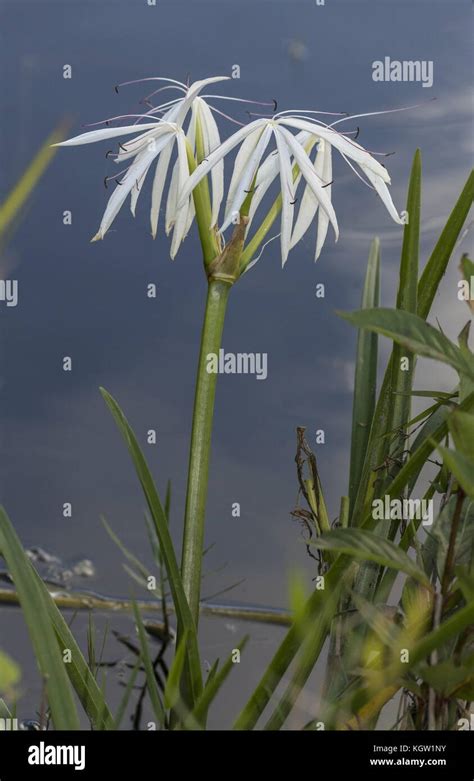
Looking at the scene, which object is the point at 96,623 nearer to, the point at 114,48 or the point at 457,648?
the point at 457,648

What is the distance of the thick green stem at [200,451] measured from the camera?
638mm

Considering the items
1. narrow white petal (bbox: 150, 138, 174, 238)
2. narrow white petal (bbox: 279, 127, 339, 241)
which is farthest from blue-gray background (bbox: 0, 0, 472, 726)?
narrow white petal (bbox: 279, 127, 339, 241)

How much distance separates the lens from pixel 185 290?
0.82 metres

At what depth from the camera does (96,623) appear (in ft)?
2.60

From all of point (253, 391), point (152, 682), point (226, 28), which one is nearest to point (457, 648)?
point (152, 682)

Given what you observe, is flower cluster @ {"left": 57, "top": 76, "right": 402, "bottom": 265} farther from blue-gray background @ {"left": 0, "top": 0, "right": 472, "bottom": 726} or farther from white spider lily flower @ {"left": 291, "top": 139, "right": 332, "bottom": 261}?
blue-gray background @ {"left": 0, "top": 0, "right": 472, "bottom": 726}

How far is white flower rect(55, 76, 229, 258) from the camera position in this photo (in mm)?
631

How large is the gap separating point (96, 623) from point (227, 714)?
0.54ft

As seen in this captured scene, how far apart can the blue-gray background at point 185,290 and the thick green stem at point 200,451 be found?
0.15 metres

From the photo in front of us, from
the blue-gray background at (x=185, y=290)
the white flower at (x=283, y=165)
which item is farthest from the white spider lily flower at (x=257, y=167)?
the blue-gray background at (x=185, y=290)

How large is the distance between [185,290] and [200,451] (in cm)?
23

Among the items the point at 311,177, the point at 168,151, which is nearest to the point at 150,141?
the point at 168,151

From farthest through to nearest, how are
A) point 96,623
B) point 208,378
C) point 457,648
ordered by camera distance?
1. point 96,623
2. point 208,378
3. point 457,648

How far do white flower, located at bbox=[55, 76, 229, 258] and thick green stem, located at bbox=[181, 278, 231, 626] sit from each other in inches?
3.5
